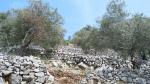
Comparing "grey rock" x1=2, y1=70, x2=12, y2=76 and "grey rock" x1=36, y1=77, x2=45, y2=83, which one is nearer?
"grey rock" x1=2, y1=70, x2=12, y2=76

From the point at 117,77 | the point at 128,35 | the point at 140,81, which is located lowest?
the point at 140,81

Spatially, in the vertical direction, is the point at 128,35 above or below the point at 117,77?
above

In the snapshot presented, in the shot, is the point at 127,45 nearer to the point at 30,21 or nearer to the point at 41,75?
the point at 41,75

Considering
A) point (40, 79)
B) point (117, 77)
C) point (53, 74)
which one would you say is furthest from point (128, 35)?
point (40, 79)

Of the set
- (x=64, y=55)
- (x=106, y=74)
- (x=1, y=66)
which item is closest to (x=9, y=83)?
(x=1, y=66)

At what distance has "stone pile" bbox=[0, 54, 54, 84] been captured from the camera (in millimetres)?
19812

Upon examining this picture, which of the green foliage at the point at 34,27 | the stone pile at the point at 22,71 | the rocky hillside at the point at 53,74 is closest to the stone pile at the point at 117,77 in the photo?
the rocky hillside at the point at 53,74

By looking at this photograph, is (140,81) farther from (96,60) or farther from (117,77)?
(96,60)

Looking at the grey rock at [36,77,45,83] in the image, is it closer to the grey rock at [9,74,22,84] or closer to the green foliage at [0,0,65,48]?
the grey rock at [9,74,22,84]

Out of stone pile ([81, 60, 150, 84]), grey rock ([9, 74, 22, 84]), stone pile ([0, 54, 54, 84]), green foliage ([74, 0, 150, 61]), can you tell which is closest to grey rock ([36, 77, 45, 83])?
stone pile ([0, 54, 54, 84])

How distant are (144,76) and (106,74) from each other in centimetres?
224

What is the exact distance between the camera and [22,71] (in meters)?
20.2

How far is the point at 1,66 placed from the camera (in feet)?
65.6

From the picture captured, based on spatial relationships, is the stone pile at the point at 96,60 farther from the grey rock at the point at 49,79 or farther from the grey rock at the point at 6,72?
the grey rock at the point at 6,72
